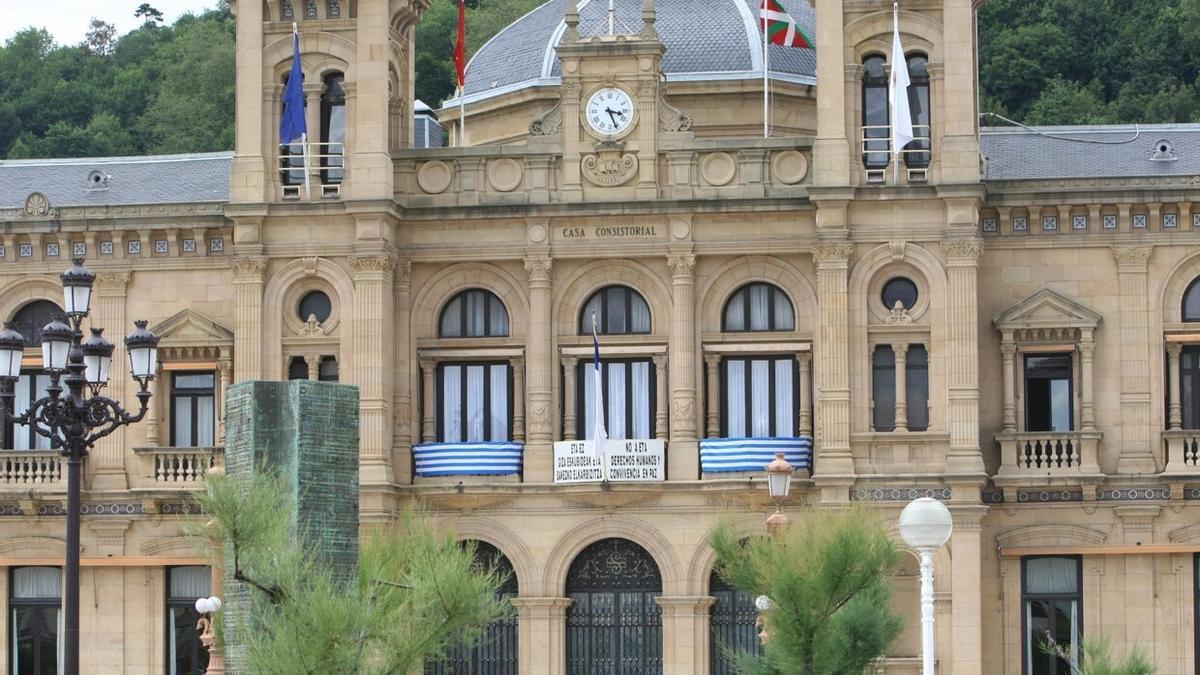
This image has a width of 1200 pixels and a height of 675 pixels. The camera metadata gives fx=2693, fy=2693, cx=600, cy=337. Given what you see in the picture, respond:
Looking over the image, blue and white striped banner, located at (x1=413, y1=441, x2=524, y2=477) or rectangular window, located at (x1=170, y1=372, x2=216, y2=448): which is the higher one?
rectangular window, located at (x1=170, y1=372, x2=216, y2=448)

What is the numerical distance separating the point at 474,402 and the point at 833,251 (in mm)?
8307

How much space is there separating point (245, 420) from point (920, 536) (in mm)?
8802

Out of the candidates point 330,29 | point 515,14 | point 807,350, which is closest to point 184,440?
point 330,29

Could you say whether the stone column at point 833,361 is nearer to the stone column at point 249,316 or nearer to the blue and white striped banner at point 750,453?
the blue and white striped banner at point 750,453

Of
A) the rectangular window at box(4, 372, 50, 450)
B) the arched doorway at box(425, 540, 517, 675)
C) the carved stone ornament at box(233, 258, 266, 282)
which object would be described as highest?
the carved stone ornament at box(233, 258, 266, 282)

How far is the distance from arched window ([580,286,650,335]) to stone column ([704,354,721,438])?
62.3 inches

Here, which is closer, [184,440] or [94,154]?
[184,440]

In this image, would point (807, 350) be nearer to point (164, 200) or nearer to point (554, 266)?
point (554, 266)

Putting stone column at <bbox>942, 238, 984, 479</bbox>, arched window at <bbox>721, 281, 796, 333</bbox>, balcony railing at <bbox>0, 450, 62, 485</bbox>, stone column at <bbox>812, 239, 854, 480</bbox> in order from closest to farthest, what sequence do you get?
stone column at <bbox>942, 238, 984, 479</bbox> < stone column at <bbox>812, 239, 854, 480</bbox> < arched window at <bbox>721, 281, 796, 333</bbox> < balcony railing at <bbox>0, 450, 62, 485</bbox>

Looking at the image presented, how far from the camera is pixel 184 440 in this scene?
189 ft

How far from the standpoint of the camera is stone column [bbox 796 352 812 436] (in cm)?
5522

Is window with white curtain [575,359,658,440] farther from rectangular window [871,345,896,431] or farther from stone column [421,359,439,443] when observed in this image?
rectangular window [871,345,896,431]

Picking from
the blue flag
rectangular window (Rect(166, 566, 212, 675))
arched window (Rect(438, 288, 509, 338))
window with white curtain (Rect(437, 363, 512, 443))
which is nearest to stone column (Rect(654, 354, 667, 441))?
window with white curtain (Rect(437, 363, 512, 443))

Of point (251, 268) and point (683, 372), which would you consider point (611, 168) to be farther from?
point (251, 268)
